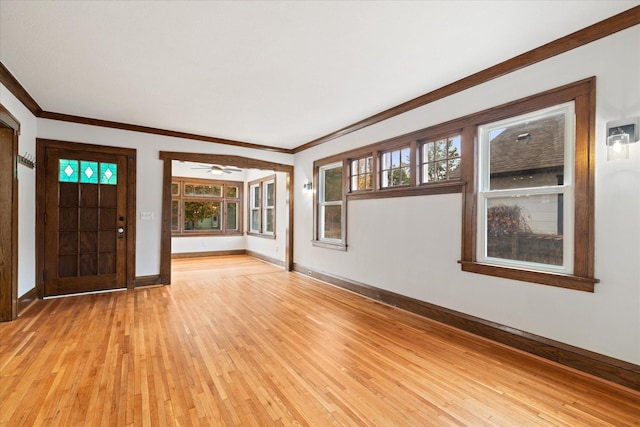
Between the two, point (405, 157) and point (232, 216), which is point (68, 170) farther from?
point (232, 216)

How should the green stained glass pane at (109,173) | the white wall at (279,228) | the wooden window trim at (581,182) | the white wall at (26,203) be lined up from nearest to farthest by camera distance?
the wooden window trim at (581,182)
the white wall at (26,203)
the green stained glass pane at (109,173)
the white wall at (279,228)

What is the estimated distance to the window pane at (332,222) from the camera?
5551 millimetres

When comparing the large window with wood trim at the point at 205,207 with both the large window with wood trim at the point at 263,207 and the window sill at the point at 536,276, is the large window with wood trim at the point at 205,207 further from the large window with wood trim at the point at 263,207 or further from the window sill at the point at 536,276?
the window sill at the point at 536,276

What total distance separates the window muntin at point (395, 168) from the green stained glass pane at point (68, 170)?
15.2ft

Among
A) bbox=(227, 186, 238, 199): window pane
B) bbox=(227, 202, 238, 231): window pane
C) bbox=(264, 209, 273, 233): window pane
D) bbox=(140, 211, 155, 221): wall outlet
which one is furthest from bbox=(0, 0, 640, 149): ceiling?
bbox=(227, 202, 238, 231): window pane

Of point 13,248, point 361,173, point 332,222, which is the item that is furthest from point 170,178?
point 361,173

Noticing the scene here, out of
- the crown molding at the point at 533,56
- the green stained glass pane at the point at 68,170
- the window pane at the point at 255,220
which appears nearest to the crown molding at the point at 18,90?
the green stained glass pane at the point at 68,170

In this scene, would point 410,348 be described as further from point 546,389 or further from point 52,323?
point 52,323

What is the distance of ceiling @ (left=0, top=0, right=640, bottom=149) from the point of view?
2232 mm

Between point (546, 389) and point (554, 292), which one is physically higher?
point (554, 292)

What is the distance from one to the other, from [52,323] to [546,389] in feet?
15.8

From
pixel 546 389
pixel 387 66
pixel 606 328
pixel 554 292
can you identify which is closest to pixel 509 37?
pixel 387 66

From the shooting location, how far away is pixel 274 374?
240 centimetres

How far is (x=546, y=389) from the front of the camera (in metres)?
2.21
